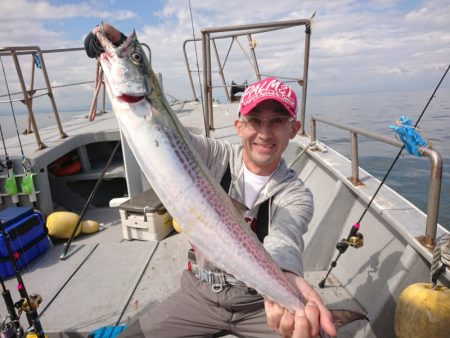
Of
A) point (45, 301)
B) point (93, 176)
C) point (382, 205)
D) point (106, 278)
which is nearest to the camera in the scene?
point (382, 205)

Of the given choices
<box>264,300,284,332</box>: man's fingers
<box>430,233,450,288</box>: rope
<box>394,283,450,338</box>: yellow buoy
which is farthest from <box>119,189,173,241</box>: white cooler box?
<box>430,233,450,288</box>: rope

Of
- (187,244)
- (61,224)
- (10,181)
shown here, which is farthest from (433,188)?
(10,181)

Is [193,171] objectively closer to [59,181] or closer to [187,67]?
[59,181]

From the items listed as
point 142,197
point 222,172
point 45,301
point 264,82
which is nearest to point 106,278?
point 45,301

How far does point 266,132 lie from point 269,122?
76 mm

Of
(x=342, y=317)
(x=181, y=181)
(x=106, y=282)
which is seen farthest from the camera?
(x=106, y=282)

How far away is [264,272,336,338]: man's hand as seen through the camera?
62.6 inches

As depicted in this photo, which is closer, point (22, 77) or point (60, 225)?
point (22, 77)

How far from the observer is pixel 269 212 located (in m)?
2.37

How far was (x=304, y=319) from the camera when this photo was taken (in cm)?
160

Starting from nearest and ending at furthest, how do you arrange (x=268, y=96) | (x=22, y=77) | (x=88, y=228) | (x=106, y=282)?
(x=268, y=96), (x=106, y=282), (x=22, y=77), (x=88, y=228)

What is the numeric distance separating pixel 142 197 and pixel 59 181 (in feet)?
8.87

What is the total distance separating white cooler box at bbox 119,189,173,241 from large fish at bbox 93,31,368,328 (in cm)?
316

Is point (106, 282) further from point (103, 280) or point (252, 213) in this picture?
point (252, 213)
